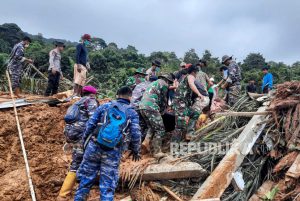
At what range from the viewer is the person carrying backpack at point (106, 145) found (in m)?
4.35

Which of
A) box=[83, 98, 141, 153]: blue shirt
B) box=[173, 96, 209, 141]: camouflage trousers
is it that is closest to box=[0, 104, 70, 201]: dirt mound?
box=[83, 98, 141, 153]: blue shirt

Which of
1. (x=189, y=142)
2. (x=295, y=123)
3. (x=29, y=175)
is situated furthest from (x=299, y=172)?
(x=29, y=175)

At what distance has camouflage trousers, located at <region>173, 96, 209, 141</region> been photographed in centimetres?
615

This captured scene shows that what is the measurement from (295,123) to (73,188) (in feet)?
13.3

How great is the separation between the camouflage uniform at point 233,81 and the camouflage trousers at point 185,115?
2460 mm

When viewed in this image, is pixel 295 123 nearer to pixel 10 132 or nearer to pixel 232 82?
pixel 232 82

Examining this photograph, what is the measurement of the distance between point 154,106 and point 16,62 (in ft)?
16.7

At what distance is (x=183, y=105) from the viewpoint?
6.16 m

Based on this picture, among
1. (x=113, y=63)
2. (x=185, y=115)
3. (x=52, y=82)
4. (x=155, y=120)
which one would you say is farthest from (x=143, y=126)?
(x=113, y=63)

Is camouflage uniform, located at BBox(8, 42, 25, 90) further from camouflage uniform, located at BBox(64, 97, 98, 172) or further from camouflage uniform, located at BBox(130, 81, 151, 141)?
camouflage uniform, located at BBox(64, 97, 98, 172)

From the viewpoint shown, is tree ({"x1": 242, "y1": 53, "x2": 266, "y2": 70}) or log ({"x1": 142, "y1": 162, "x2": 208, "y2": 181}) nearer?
log ({"x1": 142, "y1": 162, "x2": 208, "y2": 181})

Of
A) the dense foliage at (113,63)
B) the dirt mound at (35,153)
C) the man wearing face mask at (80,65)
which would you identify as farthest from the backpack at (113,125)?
the dense foliage at (113,63)

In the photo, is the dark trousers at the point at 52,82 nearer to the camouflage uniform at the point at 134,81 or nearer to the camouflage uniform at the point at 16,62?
the camouflage uniform at the point at 16,62

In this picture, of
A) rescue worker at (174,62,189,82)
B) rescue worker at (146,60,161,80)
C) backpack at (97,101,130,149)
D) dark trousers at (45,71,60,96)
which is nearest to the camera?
backpack at (97,101,130,149)
